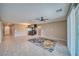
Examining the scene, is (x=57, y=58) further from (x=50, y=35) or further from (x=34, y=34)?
(x=34, y=34)

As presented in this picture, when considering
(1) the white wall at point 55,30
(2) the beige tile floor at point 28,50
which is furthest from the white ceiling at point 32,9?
(1) the white wall at point 55,30

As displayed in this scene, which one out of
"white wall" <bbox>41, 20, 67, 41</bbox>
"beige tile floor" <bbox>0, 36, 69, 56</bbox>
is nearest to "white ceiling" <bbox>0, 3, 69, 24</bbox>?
"beige tile floor" <bbox>0, 36, 69, 56</bbox>

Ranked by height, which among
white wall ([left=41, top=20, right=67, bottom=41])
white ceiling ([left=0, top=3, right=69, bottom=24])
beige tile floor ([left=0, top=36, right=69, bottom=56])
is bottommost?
beige tile floor ([left=0, top=36, right=69, bottom=56])

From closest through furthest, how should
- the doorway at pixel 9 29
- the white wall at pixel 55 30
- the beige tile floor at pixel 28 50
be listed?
the beige tile floor at pixel 28 50, the white wall at pixel 55 30, the doorway at pixel 9 29

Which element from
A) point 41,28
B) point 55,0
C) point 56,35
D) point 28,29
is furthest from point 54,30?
point 55,0

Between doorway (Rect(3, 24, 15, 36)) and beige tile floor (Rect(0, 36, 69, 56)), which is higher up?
doorway (Rect(3, 24, 15, 36))

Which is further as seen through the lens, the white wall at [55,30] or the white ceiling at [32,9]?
the white wall at [55,30]

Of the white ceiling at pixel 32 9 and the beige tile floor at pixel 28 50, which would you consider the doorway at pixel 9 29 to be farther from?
the white ceiling at pixel 32 9

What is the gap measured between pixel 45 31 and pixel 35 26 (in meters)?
1.50

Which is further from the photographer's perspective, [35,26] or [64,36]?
[35,26]

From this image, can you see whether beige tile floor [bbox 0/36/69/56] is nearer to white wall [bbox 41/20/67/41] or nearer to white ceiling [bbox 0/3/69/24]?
white ceiling [bbox 0/3/69/24]

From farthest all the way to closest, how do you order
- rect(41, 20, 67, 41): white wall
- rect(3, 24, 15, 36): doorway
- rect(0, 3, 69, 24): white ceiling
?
rect(3, 24, 15, 36): doorway
rect(41, 20, 67, 41): white wall
rect(0, 3, 69, 24): white ceiling

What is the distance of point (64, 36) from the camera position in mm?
6945

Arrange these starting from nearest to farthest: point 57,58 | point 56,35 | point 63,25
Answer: point 57,58, point 63,25, point 56,35
